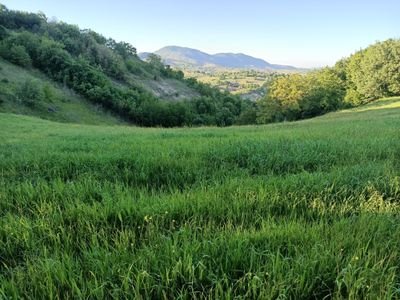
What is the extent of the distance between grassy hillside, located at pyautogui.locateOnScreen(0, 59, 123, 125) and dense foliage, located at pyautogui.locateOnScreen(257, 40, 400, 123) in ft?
137

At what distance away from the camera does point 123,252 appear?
2.62 metres

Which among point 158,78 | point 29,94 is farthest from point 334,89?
point 158,78

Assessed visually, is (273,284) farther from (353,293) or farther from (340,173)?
(340,173)

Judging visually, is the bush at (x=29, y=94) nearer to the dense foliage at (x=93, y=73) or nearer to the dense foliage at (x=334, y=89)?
the dense foliage at (x=93, y=73)

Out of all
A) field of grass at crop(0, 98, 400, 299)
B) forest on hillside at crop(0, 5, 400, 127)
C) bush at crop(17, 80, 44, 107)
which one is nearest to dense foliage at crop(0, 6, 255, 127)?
forest on hillside at crop(0, 5, 400, 127)

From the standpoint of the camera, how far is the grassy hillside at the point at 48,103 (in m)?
68.7

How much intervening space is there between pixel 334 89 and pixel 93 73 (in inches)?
2676

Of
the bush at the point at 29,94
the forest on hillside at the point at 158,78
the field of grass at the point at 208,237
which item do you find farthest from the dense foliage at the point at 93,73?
the field of grass at the point at 208,237

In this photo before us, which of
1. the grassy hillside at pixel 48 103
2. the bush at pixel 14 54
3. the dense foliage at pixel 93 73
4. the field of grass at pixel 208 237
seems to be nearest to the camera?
the field of grass at pixel 208 237

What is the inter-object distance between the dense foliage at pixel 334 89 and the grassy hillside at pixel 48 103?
41.6 metres

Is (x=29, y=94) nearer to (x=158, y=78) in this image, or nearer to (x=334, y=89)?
(x=334, y=89)

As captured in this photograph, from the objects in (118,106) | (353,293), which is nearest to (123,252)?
(353,293)

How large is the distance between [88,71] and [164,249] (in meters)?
107

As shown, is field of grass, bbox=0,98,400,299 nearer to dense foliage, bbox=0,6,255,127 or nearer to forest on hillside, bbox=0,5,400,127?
forest on hillside, bbox=0,5,400,127
